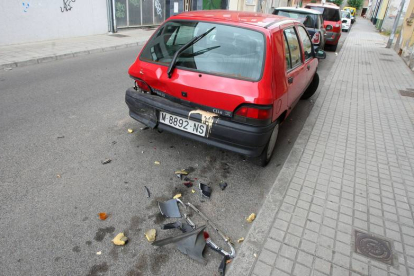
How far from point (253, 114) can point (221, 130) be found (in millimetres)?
381

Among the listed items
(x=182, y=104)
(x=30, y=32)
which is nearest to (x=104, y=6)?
(x=30, y=32)

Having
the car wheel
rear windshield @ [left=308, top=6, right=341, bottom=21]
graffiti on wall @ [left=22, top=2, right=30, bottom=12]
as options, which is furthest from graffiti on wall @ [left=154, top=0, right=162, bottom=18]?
the car wheel

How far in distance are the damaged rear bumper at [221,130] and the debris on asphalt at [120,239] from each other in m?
1.31

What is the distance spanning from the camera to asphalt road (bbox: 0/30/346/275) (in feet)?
7.34

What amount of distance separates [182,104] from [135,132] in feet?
4.42

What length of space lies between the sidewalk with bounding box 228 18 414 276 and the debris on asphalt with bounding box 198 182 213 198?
609mm

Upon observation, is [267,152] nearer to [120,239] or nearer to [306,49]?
[120,239]

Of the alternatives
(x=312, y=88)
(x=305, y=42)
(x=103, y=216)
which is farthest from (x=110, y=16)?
(x=103, y=216)

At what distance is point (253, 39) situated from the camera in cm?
314

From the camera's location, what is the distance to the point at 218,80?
3.00 metres

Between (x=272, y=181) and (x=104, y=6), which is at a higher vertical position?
(x=104, y=6)

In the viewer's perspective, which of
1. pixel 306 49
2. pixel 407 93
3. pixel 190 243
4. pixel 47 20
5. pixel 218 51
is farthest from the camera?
pixel 47 20

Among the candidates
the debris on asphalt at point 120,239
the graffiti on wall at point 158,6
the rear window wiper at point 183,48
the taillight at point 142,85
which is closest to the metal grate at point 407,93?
the rear window wiper at point 183,48

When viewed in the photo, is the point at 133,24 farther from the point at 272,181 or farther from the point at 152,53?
the point at 272,181
